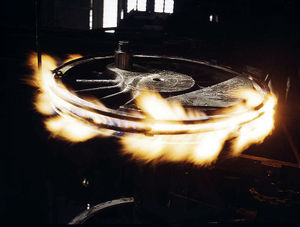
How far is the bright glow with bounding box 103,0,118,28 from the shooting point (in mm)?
24062

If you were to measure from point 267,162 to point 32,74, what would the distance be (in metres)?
3.74

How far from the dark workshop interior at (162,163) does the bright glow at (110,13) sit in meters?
19.3

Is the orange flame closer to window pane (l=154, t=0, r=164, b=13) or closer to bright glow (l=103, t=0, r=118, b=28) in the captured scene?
bright glow (l=103, t=0, r=118, b=28)

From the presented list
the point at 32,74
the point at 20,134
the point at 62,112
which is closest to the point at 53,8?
the point at 32,74

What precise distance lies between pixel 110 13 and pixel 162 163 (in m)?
25.8

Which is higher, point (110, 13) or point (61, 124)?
point (110, 13)

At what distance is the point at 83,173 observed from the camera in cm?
214

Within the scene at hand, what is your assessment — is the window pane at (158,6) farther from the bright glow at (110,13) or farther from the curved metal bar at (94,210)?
the curved metal bar at (94,210)

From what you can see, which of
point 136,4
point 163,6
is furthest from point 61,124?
point 163,6

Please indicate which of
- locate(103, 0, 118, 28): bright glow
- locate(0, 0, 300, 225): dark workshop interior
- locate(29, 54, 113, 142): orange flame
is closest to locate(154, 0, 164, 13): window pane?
locate(103, 0, 118, 28): bright glow

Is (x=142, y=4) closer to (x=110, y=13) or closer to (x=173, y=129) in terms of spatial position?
(x=110, y=13)

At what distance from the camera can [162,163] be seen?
1769 millimetres

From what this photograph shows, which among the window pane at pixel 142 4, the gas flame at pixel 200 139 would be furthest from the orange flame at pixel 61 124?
the window pane at pixel 142 4

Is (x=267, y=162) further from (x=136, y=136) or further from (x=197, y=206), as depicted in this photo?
(x=136, y=136)
